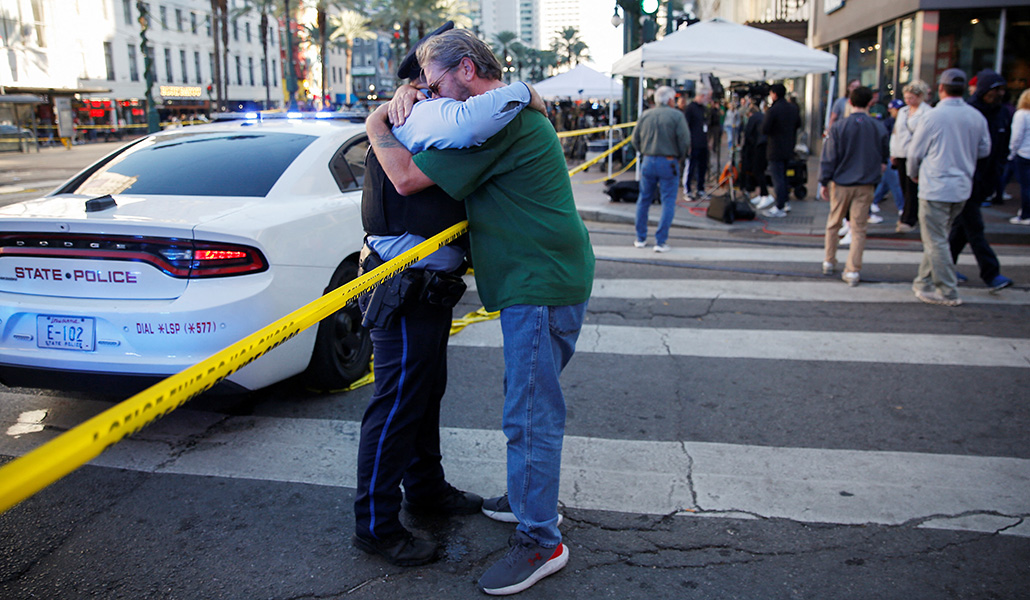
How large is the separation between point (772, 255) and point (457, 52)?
23.3 ft

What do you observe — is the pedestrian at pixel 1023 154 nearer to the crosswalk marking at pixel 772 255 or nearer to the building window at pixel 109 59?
the crosswalk marking at pixel 772 255

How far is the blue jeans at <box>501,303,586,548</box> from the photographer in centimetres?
260

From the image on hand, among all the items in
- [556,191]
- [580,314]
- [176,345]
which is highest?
[556,191]

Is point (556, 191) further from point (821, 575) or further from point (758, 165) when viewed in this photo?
point (758, 165)

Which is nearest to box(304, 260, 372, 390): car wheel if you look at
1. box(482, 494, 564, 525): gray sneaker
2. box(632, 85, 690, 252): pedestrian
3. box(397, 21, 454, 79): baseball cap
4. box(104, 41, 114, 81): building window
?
box(482, 494, 564, 525): gray sneaker

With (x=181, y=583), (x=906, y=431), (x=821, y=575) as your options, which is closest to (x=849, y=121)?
(x=906, y=431)

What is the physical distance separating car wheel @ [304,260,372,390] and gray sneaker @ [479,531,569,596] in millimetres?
1835

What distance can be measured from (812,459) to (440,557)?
1.91 meters

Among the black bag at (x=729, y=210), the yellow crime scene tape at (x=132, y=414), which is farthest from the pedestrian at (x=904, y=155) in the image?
the yellow crime scene tape at (x=132, y=414)

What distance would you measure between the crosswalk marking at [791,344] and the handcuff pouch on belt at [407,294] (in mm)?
2747

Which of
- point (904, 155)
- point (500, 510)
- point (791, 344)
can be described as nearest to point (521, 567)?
point (500, 510)

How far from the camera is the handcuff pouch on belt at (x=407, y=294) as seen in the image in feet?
8.63

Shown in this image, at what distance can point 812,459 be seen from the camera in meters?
3.68

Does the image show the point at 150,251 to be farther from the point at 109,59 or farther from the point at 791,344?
the point at 109,59
